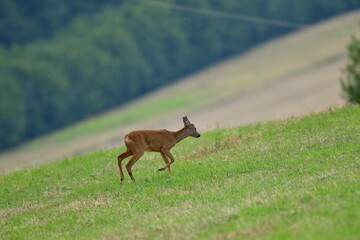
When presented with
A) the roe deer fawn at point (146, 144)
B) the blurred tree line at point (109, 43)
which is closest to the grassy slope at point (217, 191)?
the roe deer fawn at point (146, 144)

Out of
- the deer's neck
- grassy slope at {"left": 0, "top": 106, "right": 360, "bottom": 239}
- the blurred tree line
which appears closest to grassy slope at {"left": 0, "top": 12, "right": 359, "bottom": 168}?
the blurred tree line

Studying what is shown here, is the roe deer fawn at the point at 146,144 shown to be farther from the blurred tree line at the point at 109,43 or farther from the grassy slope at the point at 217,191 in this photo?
the blurred tree line at the point at 109,43

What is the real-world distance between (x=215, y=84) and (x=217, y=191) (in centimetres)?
7167

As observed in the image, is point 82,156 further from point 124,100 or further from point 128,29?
point 128,29

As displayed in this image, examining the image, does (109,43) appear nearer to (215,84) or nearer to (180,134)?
(215,84)

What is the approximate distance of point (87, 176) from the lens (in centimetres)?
2284

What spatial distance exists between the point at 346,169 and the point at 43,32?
91.0 meters

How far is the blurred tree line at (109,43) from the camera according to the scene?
93.2 meters

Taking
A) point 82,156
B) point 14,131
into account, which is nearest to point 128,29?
point 14,131

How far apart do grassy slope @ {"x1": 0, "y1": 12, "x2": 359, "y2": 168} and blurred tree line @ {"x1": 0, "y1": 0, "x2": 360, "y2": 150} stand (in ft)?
12.3

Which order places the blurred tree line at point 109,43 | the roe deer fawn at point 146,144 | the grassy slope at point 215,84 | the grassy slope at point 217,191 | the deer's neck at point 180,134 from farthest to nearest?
the blurred tree line at point 109,43 → the grassy slope at point 215,84 → the deer's neck at point 180,134 → the roe deer fawn at point 146,144 → the grassy slope at point 217,191

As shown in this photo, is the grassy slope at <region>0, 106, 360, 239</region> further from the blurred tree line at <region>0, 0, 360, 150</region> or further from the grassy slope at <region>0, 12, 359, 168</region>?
the blurred tree line at <region>0, 0, 360, 150</region>

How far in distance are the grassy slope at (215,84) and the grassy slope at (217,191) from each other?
159 feet

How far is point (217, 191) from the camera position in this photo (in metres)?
17.5
